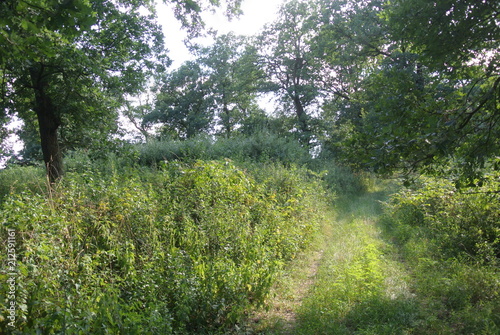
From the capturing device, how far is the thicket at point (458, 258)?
4.63 m

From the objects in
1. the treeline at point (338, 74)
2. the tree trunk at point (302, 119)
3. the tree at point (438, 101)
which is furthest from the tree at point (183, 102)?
the tree at point (438, 101)

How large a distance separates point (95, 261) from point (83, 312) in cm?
104

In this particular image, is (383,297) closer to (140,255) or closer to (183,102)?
(140,255)

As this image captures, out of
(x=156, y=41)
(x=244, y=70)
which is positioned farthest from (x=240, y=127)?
(x=156, y=41)

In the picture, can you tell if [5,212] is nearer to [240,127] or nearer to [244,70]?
[244,70]

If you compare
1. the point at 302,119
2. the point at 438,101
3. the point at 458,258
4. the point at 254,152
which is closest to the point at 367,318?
the point at 458,258

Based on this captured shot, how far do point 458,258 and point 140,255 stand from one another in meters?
6.09

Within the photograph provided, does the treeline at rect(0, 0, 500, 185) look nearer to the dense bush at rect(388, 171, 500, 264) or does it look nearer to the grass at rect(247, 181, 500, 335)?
the dense bush at rect(388, 171, 500, 264)

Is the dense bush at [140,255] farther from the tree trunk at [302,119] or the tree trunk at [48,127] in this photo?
the tree trunk at [302,119]

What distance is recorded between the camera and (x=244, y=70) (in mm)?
30938

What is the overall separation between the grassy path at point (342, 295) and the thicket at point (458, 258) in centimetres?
36

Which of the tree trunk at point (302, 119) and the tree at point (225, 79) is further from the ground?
the tree at point (225, 79)

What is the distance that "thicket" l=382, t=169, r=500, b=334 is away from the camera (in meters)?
4.63

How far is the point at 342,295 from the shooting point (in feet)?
18.3
